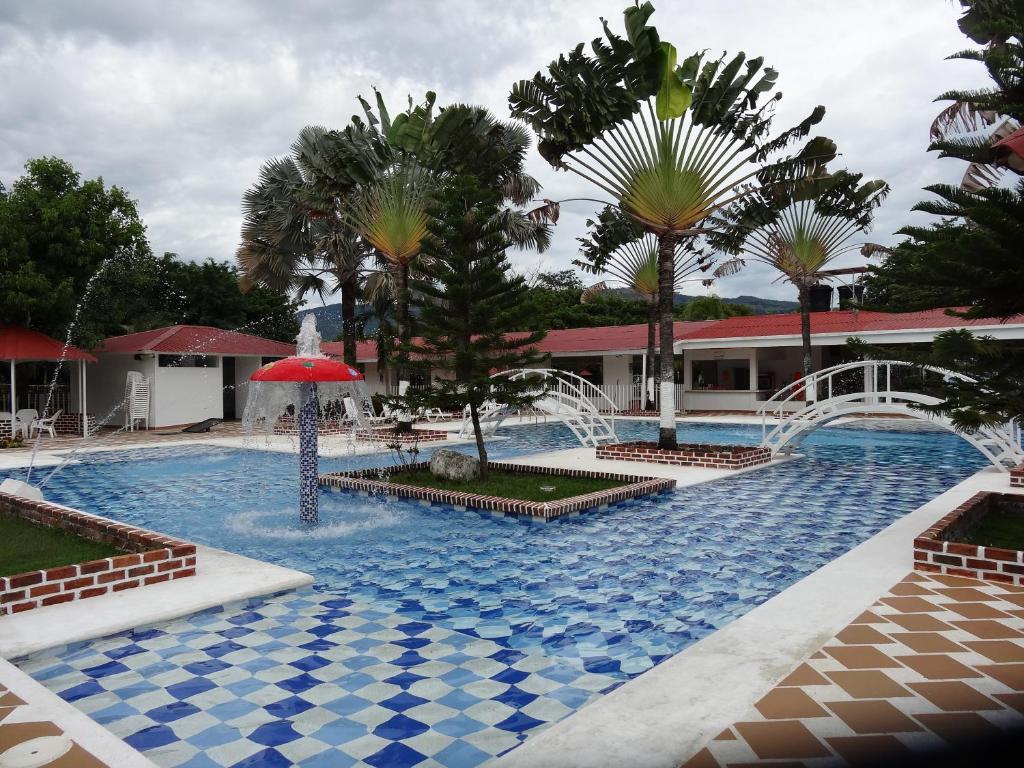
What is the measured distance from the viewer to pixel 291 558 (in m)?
7.46

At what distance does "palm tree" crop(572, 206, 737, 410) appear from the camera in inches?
858

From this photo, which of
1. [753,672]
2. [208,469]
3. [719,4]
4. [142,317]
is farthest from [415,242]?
[142,317]

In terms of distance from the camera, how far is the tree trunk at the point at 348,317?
1961 cm

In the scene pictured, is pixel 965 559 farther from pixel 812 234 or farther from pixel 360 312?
pixel 360 312

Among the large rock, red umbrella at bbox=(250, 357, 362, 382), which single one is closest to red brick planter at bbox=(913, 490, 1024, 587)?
red umbrella at bbox=(250, 357, 362, 382)

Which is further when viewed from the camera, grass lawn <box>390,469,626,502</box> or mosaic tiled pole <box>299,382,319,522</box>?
grass lawn <box>390,469,626,502</box>

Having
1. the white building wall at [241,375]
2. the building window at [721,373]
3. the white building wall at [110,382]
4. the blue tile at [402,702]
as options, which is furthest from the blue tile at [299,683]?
the building window at [721,373]

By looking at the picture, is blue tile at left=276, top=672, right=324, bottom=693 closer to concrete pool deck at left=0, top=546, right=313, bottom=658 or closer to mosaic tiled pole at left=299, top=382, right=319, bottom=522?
concrete pool deck at left=0, top=546, right=313, bottom=658

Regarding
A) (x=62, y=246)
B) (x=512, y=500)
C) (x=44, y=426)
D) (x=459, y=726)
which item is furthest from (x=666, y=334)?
(x=44, y=426)

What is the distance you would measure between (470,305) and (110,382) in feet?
60.7

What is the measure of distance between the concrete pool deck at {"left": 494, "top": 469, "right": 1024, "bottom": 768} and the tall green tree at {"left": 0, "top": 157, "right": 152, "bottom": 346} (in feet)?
63.7

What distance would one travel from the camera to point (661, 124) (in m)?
13.0

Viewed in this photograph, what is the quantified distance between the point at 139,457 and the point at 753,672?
1530 centimetres

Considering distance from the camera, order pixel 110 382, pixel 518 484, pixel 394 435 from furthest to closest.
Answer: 1. pixel 110 382
2. pixel 394 435
3. pixel 518 484
